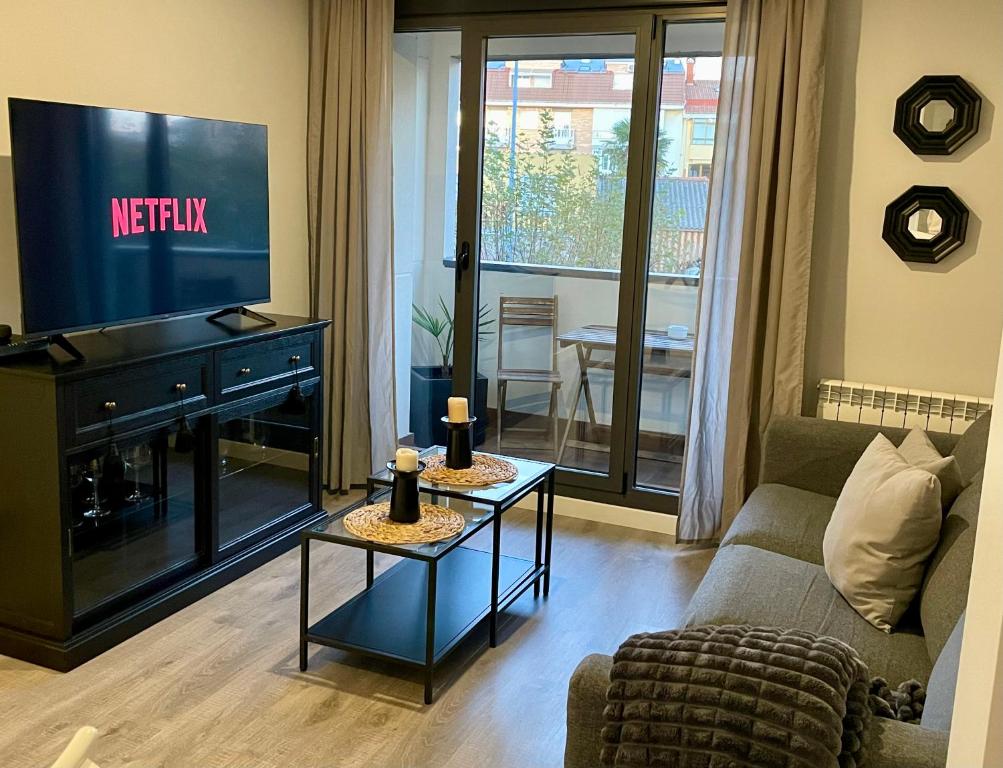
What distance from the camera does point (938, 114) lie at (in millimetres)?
3777

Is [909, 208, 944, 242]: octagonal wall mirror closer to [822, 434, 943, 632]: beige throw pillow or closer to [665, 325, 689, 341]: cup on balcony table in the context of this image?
[665, 325, 689, 341]: cup on balcony table

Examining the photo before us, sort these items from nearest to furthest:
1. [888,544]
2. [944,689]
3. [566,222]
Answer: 1. [944,689]
2. [888,544]
3. [566,222]

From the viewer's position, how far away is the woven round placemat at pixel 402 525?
116 inches

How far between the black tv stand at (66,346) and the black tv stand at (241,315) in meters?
0.82

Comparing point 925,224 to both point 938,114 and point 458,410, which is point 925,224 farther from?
point 458,410

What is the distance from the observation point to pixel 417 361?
517 cm

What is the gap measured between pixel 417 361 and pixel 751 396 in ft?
5.90

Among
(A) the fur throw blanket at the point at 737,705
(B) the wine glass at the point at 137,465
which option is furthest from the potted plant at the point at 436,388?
(A) the fur throw blanket at the point at 737,705

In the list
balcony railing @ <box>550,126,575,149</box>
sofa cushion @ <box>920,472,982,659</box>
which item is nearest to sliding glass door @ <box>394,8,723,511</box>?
balcony railing @ <box>550,126,575,149</box>

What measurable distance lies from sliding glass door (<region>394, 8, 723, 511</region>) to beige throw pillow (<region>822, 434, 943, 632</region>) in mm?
1756

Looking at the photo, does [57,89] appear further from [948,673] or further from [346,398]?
[948,673]

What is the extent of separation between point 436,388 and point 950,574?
3038 millimetres

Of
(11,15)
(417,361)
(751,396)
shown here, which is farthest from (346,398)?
(11,15)

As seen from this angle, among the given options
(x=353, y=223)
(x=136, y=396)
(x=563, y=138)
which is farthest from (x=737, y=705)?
(x=353, y=223)
